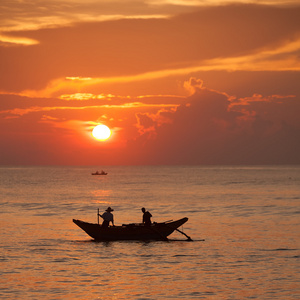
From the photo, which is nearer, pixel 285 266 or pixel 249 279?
pixel 249 279

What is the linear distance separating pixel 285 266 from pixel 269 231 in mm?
16022

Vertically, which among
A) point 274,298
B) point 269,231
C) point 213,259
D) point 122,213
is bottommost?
point 274,298

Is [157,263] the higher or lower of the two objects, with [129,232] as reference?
lower

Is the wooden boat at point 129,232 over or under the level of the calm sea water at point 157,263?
over

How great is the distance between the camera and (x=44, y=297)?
23953 millimetres

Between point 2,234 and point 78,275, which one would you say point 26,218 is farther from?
point 78,275

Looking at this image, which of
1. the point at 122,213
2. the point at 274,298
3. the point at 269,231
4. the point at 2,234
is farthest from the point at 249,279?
the point at 122,213

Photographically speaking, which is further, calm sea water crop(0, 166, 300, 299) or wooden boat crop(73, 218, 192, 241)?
wooden boat crop(73, 218, 192, 241)

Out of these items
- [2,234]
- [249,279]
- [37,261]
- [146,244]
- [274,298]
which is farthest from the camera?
[2,234]

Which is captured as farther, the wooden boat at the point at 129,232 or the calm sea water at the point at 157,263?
the wooden boat at the point at 129,232

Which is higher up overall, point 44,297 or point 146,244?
point 146,244

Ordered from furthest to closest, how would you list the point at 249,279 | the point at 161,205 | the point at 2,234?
the point at 161,205 → the point at 2,234 → the point at 249,279

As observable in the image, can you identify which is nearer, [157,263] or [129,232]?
[157,263]

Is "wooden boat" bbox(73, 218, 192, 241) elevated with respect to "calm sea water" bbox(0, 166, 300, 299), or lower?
elevated
